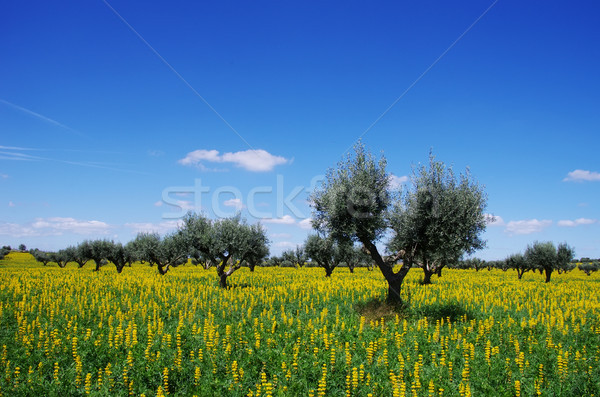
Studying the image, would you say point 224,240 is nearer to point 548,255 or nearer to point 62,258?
point 548,255

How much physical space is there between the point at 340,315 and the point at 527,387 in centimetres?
1052

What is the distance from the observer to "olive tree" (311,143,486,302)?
64.0ft

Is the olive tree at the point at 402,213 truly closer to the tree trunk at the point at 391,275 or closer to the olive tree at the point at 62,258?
the tree trunk at the point at 391,275

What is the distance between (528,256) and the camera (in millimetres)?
52062

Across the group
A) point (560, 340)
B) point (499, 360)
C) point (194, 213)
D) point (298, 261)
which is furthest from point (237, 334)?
point (298, 261)

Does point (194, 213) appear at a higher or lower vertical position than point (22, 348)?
higher

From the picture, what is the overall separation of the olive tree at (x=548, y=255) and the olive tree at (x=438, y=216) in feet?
128

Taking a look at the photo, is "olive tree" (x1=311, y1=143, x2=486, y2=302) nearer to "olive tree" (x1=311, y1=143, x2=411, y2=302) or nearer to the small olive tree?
"olive tree" (x1=311, y1=143, x2=411, y2=302)

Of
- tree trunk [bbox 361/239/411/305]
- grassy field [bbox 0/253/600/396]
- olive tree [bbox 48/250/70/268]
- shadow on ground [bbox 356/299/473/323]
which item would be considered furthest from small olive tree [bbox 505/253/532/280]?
olive tree [bbox 48/250/70/268]

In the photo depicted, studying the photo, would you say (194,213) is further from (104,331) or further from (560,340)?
(560,340)

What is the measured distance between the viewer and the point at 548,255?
5019cm

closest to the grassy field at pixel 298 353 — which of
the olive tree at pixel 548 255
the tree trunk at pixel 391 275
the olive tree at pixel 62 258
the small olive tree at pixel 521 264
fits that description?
the tree trunk at pixel 391 275

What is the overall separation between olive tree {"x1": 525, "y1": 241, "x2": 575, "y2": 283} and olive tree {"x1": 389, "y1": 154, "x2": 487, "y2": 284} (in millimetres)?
38955

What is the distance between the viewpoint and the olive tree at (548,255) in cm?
5022
